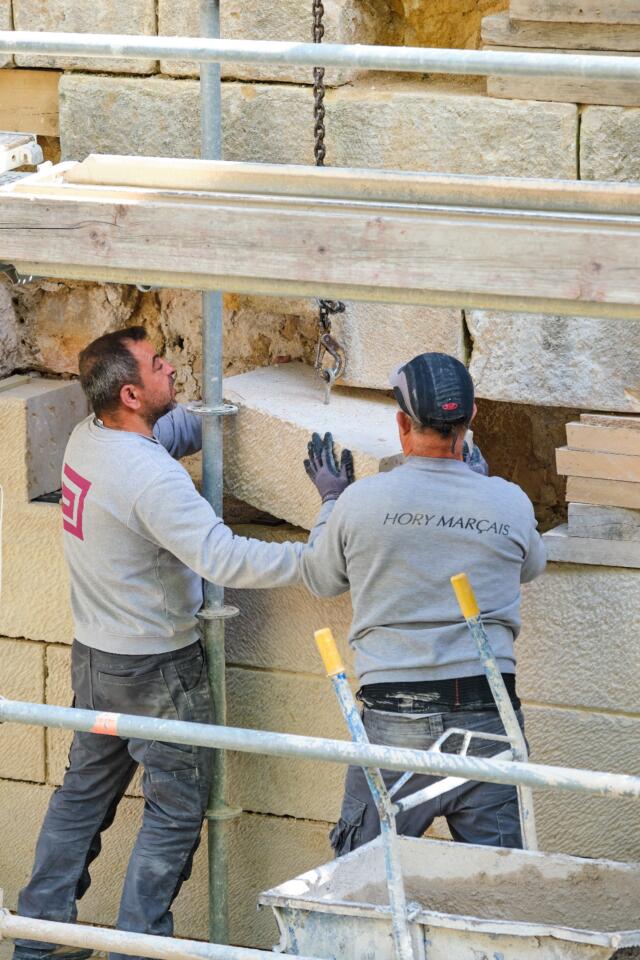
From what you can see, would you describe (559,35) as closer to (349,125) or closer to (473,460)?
(349,125)

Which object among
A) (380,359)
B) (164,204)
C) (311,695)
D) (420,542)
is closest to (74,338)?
(380,359)

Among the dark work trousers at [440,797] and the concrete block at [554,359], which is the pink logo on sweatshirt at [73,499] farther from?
the concrete block at [554,359]

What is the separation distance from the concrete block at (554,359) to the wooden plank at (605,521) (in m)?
0.33

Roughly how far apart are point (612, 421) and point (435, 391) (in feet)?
2.66

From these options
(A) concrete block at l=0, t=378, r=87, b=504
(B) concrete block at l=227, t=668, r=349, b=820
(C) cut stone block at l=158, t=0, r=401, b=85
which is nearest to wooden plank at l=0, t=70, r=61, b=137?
(C) cut stone block at l=158, t=0, r=401, b=85

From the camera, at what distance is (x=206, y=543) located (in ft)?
13.9

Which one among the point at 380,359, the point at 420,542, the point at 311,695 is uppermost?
the point at 380,359

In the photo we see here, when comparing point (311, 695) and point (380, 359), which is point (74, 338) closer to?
point (380, 359)

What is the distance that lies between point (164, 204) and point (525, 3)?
1877 mm

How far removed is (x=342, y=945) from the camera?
3516 mm

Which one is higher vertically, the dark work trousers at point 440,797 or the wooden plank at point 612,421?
the wooden plank at point 612,421

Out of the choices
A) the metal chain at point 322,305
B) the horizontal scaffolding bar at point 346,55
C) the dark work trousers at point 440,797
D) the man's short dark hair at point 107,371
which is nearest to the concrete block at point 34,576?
the man's short dark hair at point 107,371

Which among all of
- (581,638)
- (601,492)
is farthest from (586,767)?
(601,492)

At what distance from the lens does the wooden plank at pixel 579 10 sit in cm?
435
